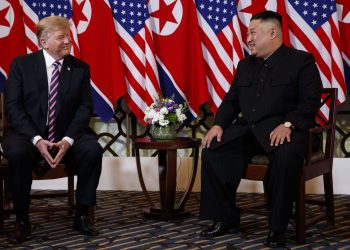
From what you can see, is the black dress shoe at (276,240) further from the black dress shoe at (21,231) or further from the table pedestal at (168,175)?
the black dress shoe at (21,231)

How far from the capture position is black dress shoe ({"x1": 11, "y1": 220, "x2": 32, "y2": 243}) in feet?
10.4

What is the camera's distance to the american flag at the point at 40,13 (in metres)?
4.50

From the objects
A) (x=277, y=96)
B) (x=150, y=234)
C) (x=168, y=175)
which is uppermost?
(x=277, y=96)

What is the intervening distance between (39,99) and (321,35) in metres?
2.05

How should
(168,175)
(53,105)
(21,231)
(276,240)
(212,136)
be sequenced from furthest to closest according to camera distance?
(168,175) → (53,105) → (212,136) → (21,231) → (276,240)

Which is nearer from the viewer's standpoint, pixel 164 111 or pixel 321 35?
pixel 164 111

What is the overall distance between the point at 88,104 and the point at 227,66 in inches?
50.8

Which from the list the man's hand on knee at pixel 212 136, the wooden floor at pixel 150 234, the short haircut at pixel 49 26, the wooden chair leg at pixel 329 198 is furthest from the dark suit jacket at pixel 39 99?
the wooden chair leg at pixel 329 198

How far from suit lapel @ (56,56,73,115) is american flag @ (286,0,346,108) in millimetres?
1685

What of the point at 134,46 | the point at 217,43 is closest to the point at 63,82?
the point at 134,46

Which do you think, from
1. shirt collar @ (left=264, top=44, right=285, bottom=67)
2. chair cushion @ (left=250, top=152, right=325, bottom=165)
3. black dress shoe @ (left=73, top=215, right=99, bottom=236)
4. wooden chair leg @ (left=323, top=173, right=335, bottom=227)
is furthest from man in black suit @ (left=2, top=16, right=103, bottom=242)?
wooden chair leg @ (left=323, top=173, right=335, bottom=227)

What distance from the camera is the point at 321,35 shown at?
4277mm

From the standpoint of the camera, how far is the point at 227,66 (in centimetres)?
443

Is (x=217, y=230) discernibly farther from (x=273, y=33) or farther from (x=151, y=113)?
(x=273, y=33)
